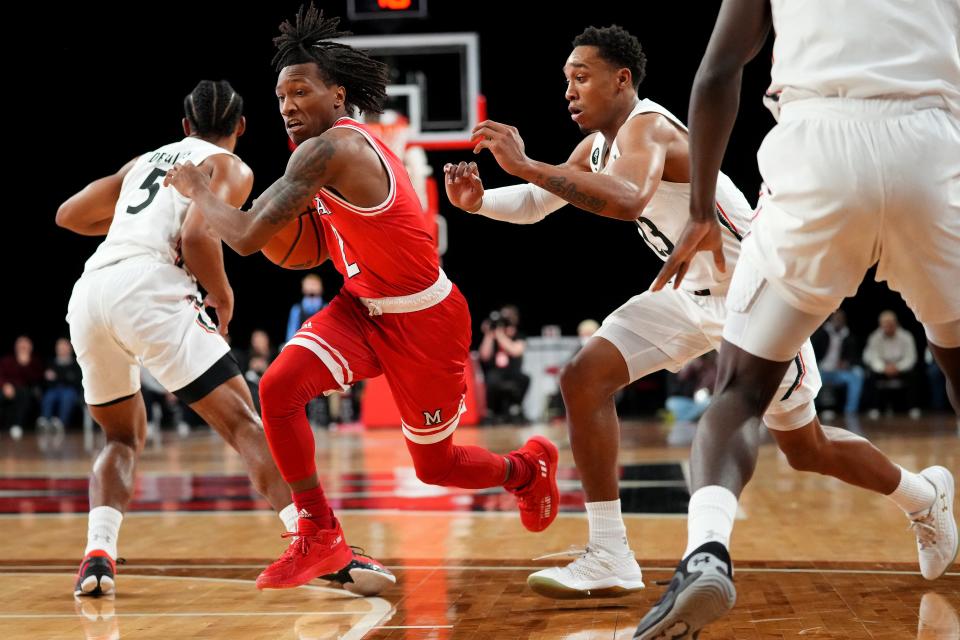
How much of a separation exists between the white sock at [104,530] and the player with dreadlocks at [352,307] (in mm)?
844

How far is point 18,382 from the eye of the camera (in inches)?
635

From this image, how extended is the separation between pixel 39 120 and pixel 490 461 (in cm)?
1612

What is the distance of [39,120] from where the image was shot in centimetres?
1814

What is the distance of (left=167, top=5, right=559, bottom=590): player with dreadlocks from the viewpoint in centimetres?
379

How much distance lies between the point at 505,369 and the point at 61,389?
6499 mm

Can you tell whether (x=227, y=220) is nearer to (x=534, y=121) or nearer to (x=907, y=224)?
(x=907, y=224)

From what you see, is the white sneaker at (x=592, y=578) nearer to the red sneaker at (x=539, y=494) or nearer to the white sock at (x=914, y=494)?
the red sneaker at (x=539, y=494)

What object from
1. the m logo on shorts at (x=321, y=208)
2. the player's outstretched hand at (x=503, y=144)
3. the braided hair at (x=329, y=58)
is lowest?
the m logo on shorts at (x=321, y=208)

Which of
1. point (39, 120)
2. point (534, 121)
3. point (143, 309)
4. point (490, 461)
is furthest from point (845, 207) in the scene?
point (39, 120)

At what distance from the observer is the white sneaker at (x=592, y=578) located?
3.82 metres

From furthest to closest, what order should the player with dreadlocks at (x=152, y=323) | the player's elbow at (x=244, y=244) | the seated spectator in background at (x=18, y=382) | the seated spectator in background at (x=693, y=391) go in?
the seated spectator in background at (x=18, y=382), the seated spectator in background at (x=693, y=391), the player with dreadlocks at (x=152, y=323), the player's elbow at (x=244, y=244)

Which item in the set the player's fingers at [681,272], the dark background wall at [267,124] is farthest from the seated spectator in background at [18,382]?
the player's fingers at [681,272]

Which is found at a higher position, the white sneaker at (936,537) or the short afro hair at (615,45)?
the short afro hair at (615,45)

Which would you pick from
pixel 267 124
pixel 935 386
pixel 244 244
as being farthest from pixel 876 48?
pixel 267 124
